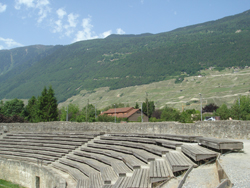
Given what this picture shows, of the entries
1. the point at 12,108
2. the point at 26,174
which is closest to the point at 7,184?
the point at 26,174

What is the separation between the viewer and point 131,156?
44.1ft

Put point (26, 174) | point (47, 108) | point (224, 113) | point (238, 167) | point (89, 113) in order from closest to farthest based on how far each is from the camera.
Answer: point (238, 167) → point (26, 174) → point (47, 108) → point (224, 113) → point (89, 113)

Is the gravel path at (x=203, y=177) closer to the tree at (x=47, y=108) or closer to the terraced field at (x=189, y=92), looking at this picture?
the tree at (x=47, y=108)

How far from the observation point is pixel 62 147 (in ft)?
A: 68.4

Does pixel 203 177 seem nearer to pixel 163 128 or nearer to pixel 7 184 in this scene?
pixel 163 128

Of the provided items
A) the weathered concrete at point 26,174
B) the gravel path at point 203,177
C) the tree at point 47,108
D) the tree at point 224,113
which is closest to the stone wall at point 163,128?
the gravel path at point 203,177

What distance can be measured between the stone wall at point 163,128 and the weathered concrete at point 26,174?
8482 mm

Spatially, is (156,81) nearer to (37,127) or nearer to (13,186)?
(37,127)

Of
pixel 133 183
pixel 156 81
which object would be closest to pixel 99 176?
pixel 133 183

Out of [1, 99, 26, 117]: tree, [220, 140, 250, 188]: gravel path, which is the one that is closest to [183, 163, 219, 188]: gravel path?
[220, 140, 250, 188]: gravel path

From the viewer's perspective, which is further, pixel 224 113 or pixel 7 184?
pixel 224 113

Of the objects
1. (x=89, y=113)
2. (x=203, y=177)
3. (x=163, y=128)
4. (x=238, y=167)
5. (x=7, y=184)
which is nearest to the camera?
(x=203, y=177)

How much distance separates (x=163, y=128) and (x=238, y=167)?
1448cm

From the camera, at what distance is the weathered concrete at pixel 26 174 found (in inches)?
619
